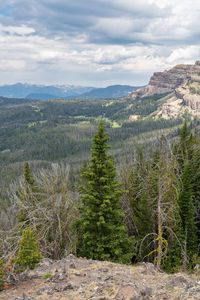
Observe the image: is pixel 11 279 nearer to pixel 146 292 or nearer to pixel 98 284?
pixel 98 284

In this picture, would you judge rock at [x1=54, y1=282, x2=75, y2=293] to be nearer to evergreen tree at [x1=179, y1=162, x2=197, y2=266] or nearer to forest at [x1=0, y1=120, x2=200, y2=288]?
forest at [x1=0, y1=120, x2=200, y2=288]

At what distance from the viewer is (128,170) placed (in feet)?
116

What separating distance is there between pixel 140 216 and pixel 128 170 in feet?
14.7

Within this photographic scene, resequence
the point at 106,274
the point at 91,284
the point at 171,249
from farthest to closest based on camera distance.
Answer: the point at 171,249, the point at 106,274, the point at 91,284

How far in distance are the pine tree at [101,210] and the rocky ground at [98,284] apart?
8.95m

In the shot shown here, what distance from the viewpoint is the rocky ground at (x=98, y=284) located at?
12.7 meters

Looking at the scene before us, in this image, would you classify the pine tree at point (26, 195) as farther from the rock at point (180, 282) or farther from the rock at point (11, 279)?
the rock at point (180, 282)

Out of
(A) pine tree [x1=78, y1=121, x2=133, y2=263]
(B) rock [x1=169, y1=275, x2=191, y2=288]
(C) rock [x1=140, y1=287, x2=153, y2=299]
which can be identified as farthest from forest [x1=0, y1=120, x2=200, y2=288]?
(C) rock [x1=140, y1=287, x2=153, y2=299]

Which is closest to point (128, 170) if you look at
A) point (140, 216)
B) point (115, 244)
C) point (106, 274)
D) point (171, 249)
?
point (140, 216)

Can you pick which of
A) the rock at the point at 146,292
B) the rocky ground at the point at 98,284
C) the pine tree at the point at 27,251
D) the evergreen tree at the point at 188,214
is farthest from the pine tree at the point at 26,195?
the rock at the point at 146,292

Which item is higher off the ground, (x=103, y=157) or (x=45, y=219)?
(x=103, y=157)

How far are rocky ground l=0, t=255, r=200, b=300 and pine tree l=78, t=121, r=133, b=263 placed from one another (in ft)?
29.4

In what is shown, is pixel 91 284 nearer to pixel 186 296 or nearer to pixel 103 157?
pixel 186 296

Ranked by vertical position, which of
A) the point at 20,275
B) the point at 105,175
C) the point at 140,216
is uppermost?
the point at 105,175
